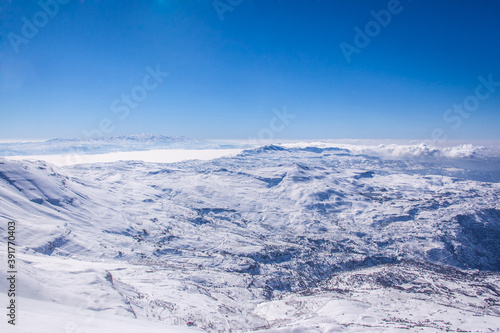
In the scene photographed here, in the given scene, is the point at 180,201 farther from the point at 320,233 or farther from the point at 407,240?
the point at 407,240

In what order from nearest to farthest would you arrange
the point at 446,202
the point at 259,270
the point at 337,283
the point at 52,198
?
1. the point at 337,283
2. the point at 259,270
3. the point at 52,198
4. the point at 446,202

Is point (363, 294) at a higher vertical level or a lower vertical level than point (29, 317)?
lower

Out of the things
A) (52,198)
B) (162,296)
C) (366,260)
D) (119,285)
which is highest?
(52,198)

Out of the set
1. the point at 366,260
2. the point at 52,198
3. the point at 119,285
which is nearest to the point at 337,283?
the point at 366,260

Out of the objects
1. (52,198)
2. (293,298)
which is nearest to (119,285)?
(293,298)

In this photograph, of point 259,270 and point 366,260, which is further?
point 366,260

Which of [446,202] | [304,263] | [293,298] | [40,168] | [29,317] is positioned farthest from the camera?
[446,202]
